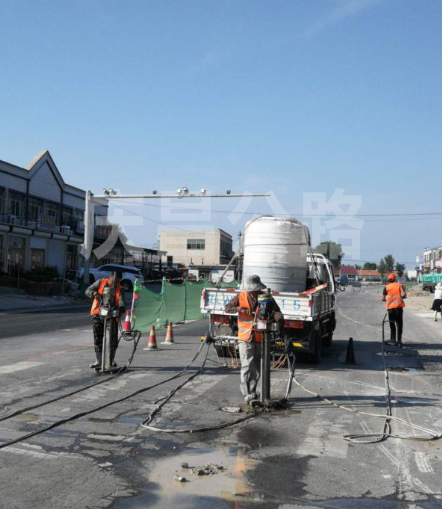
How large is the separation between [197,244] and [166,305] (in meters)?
95.5

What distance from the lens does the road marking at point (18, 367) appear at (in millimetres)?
10352

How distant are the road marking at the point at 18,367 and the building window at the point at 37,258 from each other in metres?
33.3

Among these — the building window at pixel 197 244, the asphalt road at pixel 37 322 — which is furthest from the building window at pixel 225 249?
the asphalt road at pixel 37 322

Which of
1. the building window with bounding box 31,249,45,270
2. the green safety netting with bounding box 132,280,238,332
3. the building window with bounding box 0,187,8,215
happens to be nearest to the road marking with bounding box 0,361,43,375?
the green safety netting with bounding box 132,280,238,332

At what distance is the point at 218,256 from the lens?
115 m

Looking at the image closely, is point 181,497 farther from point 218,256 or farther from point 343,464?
point 218,256

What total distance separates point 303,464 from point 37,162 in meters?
43.3

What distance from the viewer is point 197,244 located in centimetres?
11644

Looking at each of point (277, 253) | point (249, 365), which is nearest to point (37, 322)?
point (277, 253)

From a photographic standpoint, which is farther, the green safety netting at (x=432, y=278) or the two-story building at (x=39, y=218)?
the green safety netting at (x=432, y=278)

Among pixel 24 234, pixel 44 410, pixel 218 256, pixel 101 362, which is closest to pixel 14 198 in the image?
pixel 24 234

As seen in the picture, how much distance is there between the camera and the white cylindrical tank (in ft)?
44.2

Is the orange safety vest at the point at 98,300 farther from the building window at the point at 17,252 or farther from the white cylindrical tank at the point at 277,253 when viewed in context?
the building window at the point at 17,252

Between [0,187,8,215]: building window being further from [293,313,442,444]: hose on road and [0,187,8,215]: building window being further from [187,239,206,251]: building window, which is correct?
[187,239,206,251]: building window
